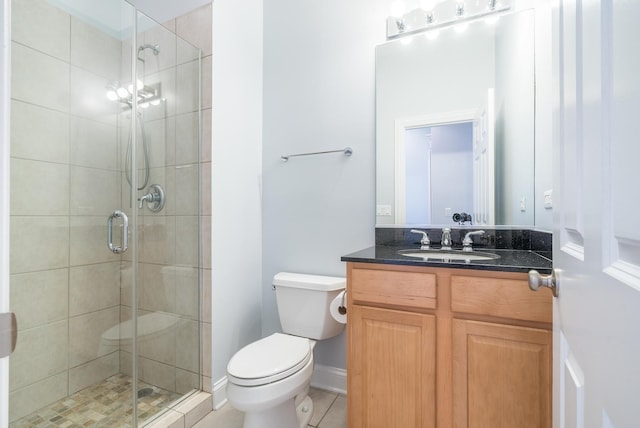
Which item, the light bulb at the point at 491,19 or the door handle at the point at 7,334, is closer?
the door handle at the point at 7,334

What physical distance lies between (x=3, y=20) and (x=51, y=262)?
1.49 meters

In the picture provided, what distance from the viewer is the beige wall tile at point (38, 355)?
134cm

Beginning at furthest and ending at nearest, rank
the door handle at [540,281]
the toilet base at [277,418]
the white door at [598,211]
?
the toilet base at [277,418] < the door handle at [540,281] < the white door at [598,211]

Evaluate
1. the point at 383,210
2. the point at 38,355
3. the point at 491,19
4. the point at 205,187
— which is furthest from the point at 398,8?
the point at 38,355

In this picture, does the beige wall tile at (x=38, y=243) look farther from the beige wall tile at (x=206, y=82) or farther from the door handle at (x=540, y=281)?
the door handle at (x=540, y=281)

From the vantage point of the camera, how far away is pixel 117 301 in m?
1.62

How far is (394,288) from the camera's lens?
121cm

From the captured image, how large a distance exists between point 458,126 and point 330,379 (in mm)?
1700

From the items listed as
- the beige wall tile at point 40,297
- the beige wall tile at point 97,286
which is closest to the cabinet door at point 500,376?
the beige wall tile at point 97,286

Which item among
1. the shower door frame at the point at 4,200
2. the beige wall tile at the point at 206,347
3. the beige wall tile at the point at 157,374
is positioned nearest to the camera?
the shower door frame at the point at 4,200

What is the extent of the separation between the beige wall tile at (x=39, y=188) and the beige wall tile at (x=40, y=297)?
312 mm

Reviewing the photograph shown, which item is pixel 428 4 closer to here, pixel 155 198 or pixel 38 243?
pixel 155 198

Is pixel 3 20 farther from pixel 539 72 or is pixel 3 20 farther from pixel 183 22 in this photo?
pixel 539 72

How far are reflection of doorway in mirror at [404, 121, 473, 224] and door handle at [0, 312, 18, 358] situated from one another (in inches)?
62.9
